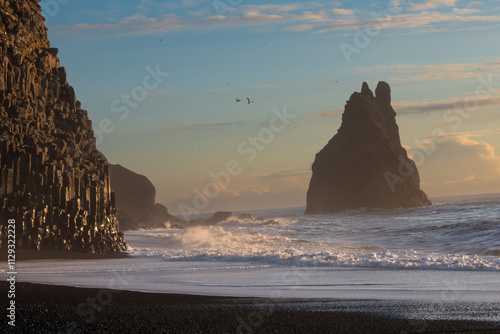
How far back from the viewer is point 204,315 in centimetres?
1209

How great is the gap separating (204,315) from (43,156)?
18.5 meters

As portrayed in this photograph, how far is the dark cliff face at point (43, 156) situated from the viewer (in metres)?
26.9

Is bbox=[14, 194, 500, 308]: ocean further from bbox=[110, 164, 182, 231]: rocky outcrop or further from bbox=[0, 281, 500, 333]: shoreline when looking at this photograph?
bbox=[110, 164, 182, 231]: rocky outcrop

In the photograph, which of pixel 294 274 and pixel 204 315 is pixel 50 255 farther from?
Result: pixel 204 315

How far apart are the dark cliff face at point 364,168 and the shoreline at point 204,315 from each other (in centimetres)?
12866

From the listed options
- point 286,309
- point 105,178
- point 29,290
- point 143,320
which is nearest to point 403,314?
point 286,309

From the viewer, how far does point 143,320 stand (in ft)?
38.1

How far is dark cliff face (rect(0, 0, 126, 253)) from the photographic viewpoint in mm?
26875

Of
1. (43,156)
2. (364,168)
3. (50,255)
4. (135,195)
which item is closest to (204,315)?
(50,255)

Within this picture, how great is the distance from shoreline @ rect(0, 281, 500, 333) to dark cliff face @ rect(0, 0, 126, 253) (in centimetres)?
1327

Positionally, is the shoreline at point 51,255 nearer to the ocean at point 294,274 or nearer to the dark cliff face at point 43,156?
the dark cliff face at point 43,156

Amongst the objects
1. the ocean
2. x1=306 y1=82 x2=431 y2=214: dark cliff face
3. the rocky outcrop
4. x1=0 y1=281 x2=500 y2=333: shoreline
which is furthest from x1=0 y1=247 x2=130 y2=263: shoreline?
x1=306 y1=82 x2=431 y2=214: dark cliff face

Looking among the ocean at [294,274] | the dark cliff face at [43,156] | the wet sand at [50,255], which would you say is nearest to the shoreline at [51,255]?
the wet sand at [50,255]

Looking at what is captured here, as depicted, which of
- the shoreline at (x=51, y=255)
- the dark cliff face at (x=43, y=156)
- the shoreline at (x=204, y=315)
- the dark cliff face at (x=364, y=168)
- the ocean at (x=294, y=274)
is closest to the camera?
the shoreline at (x=204, y=315)
